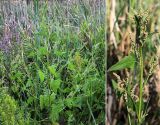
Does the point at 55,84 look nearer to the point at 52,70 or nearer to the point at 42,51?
the point at 52,70

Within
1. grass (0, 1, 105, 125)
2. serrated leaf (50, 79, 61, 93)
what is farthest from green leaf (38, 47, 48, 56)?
serrated leaf (50, 79, 61, 93)

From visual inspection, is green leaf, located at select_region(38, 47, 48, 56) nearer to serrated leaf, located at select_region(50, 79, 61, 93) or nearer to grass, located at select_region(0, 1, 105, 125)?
grass, located at select_region(0, 1, 105, 125)

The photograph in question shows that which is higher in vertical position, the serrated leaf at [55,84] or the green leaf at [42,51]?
the green leaf at [42,51]

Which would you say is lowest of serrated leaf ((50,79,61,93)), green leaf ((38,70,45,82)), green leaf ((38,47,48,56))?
serrated leaf ((50,79,61,93))

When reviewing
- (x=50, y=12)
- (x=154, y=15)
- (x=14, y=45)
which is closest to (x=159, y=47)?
(x=154, y=15)

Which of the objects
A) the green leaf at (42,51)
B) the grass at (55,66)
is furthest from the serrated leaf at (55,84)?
the green leaf at (42,51)

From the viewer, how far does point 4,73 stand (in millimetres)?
1610

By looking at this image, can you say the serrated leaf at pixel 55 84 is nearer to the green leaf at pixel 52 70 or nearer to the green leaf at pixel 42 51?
the green leaf at pixel 52 70

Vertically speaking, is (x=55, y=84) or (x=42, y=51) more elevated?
(x=42, y=51)

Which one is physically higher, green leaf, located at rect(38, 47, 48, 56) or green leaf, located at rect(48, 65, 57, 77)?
green leaf, located at rect(38, 47, 48, 56)

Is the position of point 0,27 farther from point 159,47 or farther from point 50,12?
point 159,47

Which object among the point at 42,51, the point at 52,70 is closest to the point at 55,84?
the point at 52,70

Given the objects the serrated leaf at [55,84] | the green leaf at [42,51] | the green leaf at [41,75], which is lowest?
the serrated leaf at [55,84]

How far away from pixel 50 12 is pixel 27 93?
0.37m
